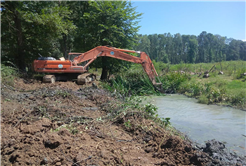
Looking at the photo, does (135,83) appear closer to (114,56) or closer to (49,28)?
(114,56)

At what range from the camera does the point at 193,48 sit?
74.1 m

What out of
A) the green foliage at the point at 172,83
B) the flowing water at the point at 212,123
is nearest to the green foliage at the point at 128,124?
the flowing water at the point at 212,123

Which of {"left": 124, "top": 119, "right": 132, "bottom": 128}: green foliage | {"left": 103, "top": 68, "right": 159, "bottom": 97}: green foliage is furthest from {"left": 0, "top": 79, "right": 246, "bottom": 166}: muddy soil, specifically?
{"left": 103, "top": 68, "right": 159, "bottom": 97}: green foliage

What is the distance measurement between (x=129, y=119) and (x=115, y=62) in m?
9.05

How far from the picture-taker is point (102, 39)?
13008 mm

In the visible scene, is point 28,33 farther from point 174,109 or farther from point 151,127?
point 151,127

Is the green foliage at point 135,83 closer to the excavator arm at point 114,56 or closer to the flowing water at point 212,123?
the excavator arm at point 114,56

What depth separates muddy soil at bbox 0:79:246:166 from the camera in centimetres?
285

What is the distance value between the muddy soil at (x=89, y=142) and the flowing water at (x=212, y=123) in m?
0.90

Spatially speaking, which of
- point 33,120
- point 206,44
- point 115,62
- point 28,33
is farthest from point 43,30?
point 206,44

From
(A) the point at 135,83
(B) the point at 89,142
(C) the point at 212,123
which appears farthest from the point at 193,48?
(B) the point at 89,142

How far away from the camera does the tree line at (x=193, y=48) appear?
71438mm

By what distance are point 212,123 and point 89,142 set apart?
411cm

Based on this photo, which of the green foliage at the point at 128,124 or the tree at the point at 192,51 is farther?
the tree at the point at 192,51
